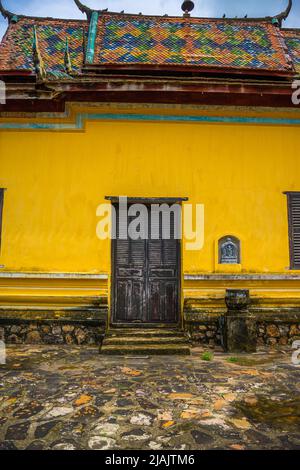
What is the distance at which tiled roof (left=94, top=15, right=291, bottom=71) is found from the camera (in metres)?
7.75

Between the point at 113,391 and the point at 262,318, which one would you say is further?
the point at 262,318

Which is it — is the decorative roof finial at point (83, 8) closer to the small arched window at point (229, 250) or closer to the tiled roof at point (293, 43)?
the tiled roof at point (293, 43)

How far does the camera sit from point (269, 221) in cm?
689

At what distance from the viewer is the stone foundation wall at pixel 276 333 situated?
6508 millimetres

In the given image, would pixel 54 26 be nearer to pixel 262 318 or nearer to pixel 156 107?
pixel 156 107

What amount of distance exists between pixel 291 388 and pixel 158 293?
3123 mm

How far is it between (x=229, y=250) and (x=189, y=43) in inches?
222

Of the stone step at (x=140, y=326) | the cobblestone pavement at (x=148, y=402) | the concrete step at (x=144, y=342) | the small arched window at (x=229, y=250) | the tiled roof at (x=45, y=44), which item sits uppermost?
the tiled roof at (x=45, y=44)

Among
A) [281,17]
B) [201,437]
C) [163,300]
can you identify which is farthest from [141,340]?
[281,17]

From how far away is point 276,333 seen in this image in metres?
6.54

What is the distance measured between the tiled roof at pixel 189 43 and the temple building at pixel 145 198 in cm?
55

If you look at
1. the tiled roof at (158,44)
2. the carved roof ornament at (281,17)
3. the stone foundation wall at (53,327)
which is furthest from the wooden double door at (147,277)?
the carved roof ornament at (281,17)

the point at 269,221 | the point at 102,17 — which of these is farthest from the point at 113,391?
the point at 102,17

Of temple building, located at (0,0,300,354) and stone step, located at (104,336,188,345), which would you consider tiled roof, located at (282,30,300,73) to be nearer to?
temple building, located at (0,0,300,354)
